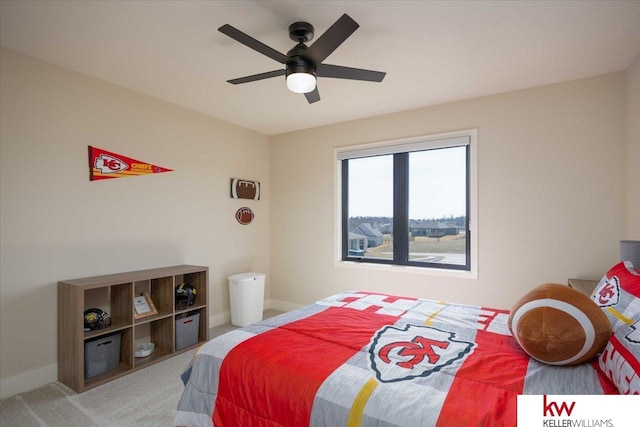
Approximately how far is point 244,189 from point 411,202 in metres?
2.13

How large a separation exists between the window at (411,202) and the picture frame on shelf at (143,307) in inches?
89.6

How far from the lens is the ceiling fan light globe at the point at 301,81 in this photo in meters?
2.01

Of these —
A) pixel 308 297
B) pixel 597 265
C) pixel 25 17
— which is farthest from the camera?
pixel 308 297

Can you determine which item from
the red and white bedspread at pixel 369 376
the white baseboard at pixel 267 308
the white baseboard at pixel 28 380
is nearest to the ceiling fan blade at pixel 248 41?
the red and white bedspread at pixel 369 376

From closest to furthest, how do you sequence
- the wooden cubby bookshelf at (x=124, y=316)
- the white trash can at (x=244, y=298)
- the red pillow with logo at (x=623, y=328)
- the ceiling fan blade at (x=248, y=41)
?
the red pillow with logo at (x=623, y=328)
the ceiling fan blade at (x=248, y=41)
the wooden cubby bookshelf at (x=124, y=316)
the white trash can at (x=244, y=298)

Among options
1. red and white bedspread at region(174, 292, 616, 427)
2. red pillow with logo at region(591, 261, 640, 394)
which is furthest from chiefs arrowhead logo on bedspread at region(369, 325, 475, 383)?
red pillow with logo at region(591, 261, 640, 394)

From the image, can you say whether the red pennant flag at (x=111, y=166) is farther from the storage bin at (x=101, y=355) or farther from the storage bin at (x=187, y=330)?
the storage bin at (x=187, y=330)

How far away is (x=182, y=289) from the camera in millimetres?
3277

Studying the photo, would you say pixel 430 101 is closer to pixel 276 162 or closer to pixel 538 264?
pixel 538 264

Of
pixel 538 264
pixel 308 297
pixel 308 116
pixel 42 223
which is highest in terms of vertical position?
pixel 308 116

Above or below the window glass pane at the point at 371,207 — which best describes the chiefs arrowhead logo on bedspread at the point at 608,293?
below

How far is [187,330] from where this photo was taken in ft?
10.6

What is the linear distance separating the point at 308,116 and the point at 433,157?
1.54 metres

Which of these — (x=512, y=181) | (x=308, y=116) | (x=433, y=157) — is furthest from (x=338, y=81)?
(x=512, y=181)
